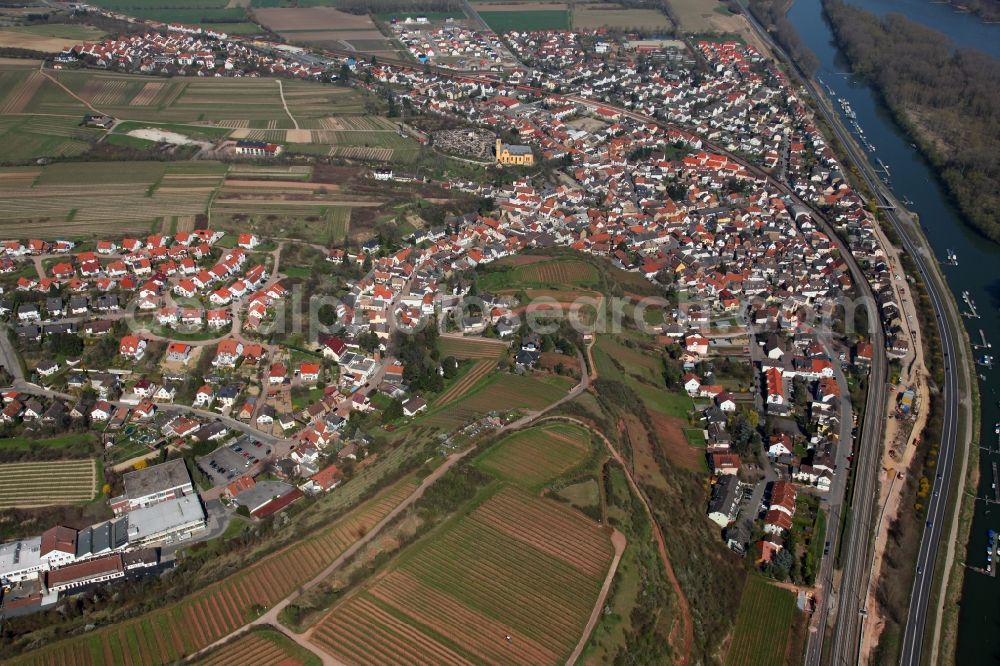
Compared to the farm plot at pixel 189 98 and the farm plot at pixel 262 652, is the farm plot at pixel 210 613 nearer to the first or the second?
the farm plot at pixel 262 652

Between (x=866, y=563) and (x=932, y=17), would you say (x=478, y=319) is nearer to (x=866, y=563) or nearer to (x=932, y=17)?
(x=866, y=563)

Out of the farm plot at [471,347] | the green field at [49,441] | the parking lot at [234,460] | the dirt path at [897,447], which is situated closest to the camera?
the dirt path at [897,447]

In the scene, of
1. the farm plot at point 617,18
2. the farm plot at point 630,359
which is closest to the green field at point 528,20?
the farm plot at point 617,18

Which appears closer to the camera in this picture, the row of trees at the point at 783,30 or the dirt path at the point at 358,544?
the dirt path at the point at 358,544

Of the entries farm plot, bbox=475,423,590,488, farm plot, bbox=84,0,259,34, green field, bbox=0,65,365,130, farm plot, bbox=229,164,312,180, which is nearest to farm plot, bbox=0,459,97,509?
farm plot, bbox=475,423,590,488

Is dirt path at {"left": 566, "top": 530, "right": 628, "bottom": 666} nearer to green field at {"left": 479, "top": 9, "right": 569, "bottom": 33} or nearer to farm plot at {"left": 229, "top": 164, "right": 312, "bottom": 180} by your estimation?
farm plot at {"left": 229, "top": 164, "right": 312, "bottom": 180}
